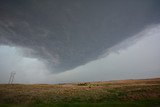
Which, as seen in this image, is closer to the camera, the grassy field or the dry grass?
the grassy field

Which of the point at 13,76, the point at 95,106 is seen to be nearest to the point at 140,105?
the point at 95,106

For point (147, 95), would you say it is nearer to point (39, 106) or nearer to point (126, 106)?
point (126, 106)

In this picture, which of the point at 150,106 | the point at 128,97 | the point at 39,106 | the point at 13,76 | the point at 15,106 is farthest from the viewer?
the point at 13,76

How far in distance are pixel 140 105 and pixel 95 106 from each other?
901 centimetres

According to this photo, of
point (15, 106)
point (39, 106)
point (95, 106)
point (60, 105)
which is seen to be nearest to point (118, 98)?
point (95, 106)

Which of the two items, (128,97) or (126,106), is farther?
(128,97)

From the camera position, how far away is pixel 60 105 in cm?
3784

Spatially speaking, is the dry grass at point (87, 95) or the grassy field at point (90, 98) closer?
the grassy field at point (90, 98)

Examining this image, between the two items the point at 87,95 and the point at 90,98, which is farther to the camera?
the point at 87,95

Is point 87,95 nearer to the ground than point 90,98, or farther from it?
farther from it

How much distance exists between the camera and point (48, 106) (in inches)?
1467

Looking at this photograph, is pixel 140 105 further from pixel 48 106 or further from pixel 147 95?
pixel 48 106

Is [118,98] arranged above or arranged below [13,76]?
below

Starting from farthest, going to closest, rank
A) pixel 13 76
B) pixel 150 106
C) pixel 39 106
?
pixel 13 76 < pixel 39 106 < pixel 150 106
